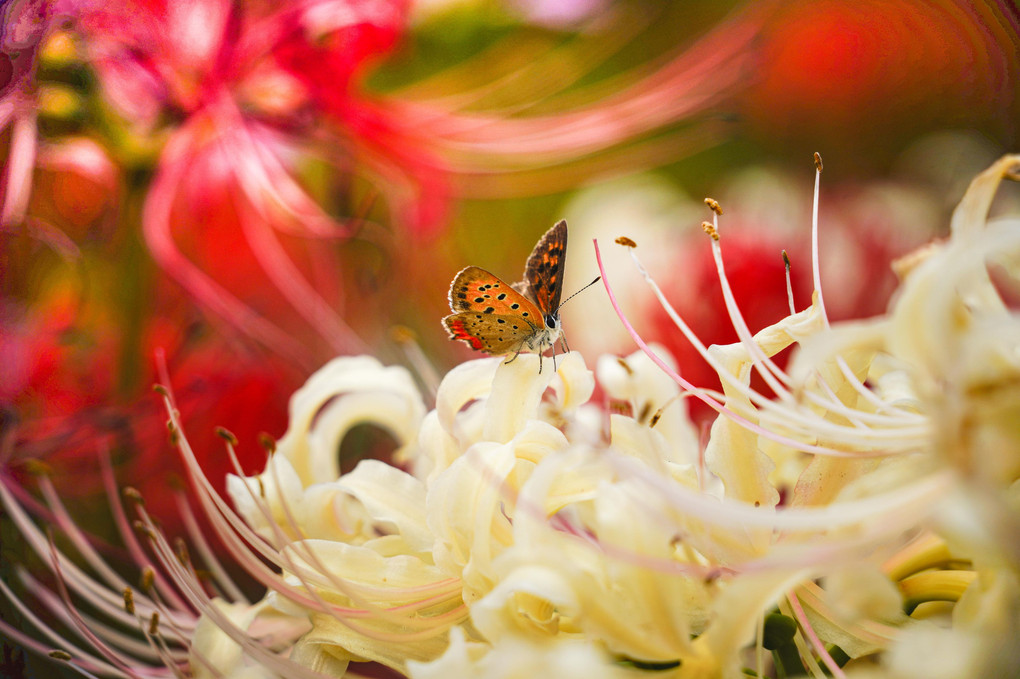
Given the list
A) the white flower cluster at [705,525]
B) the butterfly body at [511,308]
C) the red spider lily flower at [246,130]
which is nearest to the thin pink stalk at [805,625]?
the white flower cluster at [705,525]

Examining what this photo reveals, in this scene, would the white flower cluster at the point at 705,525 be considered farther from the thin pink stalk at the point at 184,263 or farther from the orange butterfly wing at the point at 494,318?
the thin pink stalk at the point at 184,263

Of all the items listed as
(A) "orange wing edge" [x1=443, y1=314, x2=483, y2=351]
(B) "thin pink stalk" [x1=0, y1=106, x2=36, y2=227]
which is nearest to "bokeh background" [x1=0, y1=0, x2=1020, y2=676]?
(B) "thin pink stalk" [x1=0, y1=106, x2=36, y2=227]

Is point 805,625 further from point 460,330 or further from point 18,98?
point 18,98

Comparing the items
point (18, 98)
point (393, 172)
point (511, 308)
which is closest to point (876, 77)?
point (393, 172)

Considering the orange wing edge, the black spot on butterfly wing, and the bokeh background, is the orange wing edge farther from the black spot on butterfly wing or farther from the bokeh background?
the bokeh background

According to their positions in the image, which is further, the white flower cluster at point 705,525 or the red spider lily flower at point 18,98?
the red spider lily flower at point 18,98

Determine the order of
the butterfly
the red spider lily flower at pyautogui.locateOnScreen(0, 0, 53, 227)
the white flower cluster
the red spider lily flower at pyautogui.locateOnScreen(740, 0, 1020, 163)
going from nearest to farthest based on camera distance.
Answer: the white flower cluster, the butterfly, the red spider lily flower at pyautogui.locateOnScreen(0, 0, 53, 227), the red spider lily flower at pyautogui.locateOnScreen(740, 0, 1020, 163)
